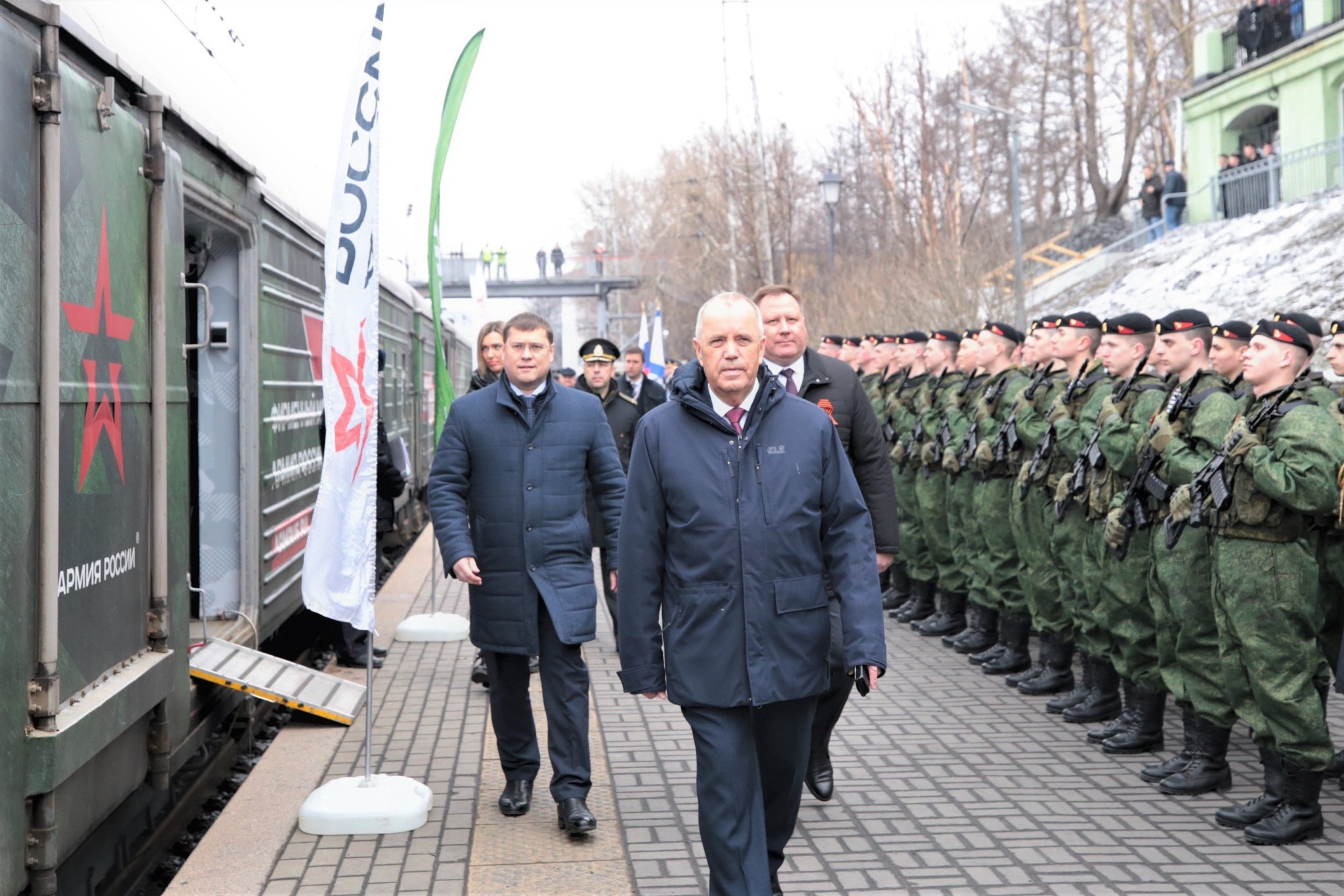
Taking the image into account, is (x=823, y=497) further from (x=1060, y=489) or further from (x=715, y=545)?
(x=1060, y=489)

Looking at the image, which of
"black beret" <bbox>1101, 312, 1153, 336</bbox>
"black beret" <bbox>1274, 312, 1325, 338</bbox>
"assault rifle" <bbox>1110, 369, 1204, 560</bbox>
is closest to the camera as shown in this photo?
"black beret" <bbox>1274, 312, 1325, 338</bbox>

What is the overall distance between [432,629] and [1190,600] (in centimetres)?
566

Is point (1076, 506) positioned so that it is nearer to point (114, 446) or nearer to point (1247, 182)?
point (114, 446)

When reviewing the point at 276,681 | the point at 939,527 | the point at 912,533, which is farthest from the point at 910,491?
the point at 276,681

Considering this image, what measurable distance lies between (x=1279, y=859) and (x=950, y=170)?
27700 mm

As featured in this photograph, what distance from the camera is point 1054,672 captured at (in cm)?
823

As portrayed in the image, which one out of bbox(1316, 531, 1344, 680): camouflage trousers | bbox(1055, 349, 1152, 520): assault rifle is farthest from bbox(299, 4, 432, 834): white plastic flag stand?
bbox(1316, 531, 1344, 680): camouflage trousers

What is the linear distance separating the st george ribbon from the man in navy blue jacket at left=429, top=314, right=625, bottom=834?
0.34m

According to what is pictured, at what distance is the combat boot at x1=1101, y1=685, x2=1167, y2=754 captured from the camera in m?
6.78

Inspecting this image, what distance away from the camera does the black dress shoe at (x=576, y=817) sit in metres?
5.34

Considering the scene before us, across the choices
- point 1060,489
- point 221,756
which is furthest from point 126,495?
point 1060,489

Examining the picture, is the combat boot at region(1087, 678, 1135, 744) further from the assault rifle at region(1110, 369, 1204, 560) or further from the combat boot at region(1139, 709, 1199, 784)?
the assault rifle at region(1110, 369, 1204, 560)

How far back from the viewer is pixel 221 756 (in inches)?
293

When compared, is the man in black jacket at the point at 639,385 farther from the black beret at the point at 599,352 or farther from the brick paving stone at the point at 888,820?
the brick paving stone at the point at 888,820
